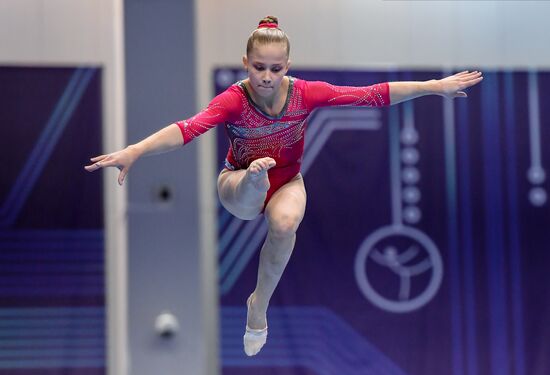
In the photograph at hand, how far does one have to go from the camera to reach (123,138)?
7070 mm

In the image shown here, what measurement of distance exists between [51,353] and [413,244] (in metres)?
3.22

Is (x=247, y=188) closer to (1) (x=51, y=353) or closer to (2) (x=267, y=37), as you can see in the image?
(2) (x=267, y=37)

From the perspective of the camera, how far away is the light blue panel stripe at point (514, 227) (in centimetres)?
729

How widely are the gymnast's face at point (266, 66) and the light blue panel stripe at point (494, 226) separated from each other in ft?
12.4

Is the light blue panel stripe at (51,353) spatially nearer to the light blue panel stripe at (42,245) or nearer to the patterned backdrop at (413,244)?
the light blue panel stripe at (42,245)

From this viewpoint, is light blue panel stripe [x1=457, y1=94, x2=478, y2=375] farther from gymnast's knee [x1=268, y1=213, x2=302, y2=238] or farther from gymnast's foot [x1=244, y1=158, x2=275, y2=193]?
gymnast's foot [x1=244, y1=158, x2=275, y2=193]

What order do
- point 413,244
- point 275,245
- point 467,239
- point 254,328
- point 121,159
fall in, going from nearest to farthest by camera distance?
1. point 121,159
2. point 275,245
3. point 254,328
4. point 413,244
5. point 467,239

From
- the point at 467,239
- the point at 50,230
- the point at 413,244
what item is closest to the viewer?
the point at 50,230

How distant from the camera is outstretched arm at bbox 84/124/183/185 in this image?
3654 mm

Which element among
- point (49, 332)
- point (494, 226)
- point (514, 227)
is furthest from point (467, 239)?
point (49, 332)

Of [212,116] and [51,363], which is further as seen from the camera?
[51,363]

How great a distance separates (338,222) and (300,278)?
0.59m

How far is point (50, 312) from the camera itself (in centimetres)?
676

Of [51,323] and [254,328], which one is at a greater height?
[254,328]
